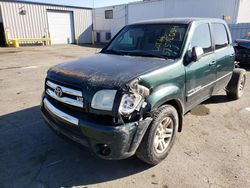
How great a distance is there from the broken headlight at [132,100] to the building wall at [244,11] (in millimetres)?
17363

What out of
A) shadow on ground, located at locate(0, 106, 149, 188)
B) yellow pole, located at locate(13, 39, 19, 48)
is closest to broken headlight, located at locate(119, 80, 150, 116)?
shadow on ground, located at locate(0, 106, 149, 188)

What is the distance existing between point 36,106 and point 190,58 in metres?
3.60

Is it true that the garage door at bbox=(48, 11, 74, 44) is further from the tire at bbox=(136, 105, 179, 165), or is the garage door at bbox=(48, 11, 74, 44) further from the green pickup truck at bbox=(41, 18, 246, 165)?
the tire at bbox=(136, 105, 179, 165)

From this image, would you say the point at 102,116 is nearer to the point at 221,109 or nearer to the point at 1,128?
the point at 1,128

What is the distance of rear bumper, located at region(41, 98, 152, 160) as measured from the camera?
2.27 m

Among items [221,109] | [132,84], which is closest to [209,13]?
[221,109]

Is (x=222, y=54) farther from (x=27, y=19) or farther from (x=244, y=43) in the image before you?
(x=27, y=19)

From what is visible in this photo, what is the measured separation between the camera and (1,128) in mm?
3926

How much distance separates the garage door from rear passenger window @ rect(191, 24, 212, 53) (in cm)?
Answer: 2221

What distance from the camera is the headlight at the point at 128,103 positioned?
7.59 ft

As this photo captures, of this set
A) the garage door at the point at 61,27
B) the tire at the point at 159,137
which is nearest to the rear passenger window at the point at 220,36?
the tire at the point at 159,137

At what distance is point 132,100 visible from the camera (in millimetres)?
2361

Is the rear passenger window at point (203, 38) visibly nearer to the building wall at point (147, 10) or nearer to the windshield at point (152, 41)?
the windshield at point (152, 41)

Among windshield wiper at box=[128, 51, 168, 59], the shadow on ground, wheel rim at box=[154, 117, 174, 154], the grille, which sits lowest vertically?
the shadow on ground
